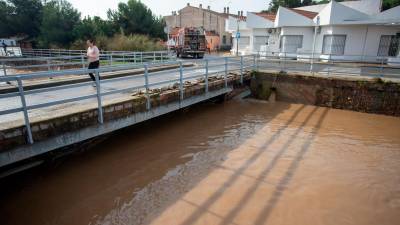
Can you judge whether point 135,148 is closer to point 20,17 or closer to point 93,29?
point 93,29

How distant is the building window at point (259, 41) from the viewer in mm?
28688

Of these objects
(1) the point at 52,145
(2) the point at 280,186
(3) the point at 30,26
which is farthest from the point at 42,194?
(3) the point at 30,26

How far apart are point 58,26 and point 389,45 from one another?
114ft

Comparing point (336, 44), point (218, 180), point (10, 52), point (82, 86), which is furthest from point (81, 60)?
point (336, 44)

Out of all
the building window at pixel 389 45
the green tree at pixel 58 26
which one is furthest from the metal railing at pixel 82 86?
the green tree at pixel 58 26

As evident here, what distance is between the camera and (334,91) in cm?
1228

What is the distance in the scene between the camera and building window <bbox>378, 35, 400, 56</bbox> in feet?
65.4

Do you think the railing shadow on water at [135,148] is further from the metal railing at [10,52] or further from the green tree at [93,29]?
the green tree at [93,29]

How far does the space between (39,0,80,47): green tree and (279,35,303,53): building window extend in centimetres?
2427

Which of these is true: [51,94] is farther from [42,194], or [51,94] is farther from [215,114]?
[215,114]

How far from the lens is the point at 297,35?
23.8 meters

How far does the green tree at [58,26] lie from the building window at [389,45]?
31.4m

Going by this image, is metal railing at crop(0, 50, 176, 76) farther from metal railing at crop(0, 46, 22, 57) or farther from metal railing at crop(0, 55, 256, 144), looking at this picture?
metal railing at crop(0, 55, 256, 144)

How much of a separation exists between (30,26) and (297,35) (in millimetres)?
38803
